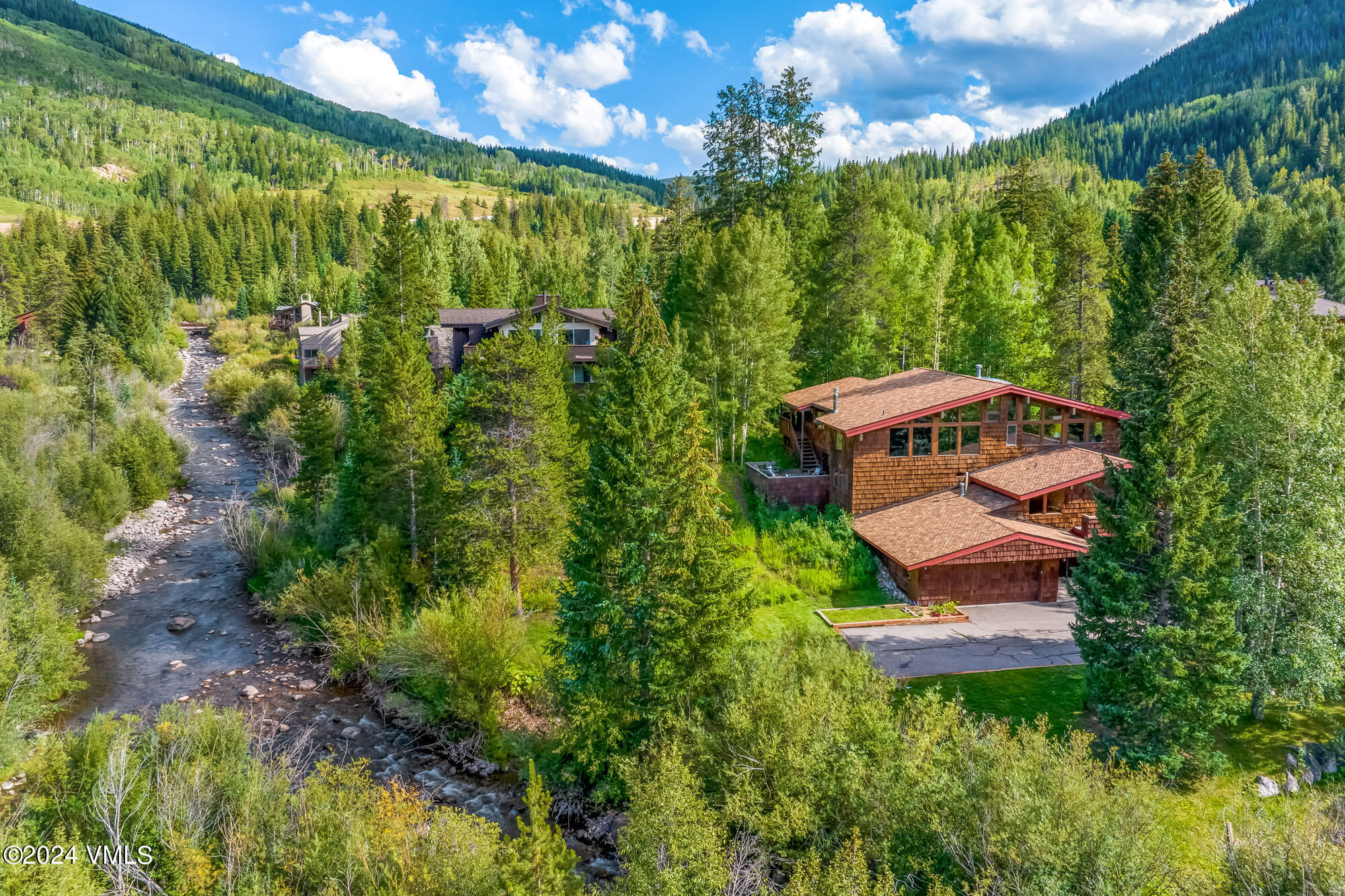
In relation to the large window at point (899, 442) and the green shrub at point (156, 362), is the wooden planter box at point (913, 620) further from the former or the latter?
the green shrub at point (156, 362)

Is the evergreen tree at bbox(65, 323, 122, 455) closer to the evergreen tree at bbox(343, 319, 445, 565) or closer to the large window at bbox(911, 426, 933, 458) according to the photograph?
the evergreen tree at bbox(343, 319, 445, 565)

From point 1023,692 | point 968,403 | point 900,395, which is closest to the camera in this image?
point 1023,692

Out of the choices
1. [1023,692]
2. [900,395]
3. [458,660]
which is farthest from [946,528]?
[458,660]

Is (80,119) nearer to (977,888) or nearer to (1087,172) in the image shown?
(1087,172)

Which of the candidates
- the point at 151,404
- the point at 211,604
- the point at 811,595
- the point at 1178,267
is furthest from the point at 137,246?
the point at 1178,267

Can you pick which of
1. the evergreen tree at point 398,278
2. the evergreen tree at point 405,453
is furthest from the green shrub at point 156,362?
the evergreen tree at point 405,453

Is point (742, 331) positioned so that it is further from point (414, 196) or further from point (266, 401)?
point (414, 196)
